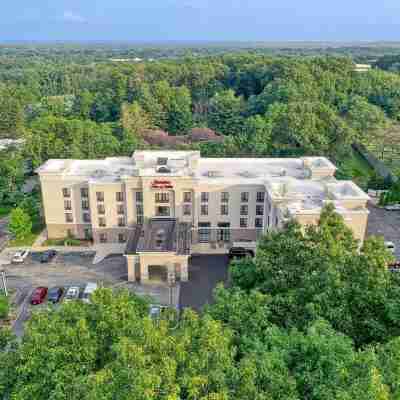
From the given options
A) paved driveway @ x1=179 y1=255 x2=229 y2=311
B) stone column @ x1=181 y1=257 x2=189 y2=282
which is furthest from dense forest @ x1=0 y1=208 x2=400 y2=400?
stone column @ x1=181 y1=257 x2=189 y2=282

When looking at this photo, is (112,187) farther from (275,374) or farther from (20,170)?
(275,374)

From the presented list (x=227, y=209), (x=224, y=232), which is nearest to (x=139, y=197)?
(x=227, y=209)

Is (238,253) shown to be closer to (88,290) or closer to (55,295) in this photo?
(88,290)

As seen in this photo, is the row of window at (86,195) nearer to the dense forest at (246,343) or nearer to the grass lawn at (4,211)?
the grass lawn at (4,211)

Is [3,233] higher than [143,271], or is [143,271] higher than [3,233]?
[143,271]

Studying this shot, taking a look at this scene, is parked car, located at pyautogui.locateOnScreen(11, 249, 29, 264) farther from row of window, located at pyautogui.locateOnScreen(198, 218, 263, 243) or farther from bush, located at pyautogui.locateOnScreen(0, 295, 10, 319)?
row of window, located at pyautogui.locateOnScreen(198, 218, 263, 243)

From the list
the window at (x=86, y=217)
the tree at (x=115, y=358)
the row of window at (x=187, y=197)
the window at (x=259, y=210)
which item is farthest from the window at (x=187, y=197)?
the tree at (x=115, y=358)
